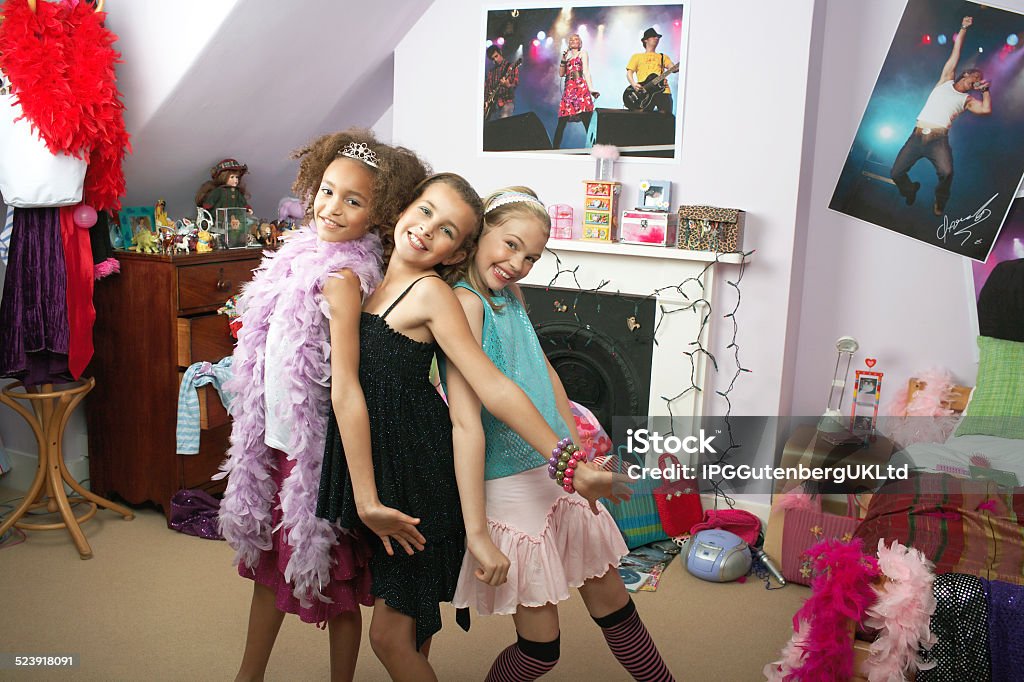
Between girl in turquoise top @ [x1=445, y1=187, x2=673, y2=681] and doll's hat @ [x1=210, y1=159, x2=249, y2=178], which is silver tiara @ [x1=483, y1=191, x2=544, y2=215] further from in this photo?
doll's hat @ [x1=210, y1=159, x2=249, y2=178]

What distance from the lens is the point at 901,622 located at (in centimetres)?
175

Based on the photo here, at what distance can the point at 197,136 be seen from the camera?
11.1 ft

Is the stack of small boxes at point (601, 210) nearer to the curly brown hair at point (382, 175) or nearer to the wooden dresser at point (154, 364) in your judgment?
the wooden dresser at point (154, 364)

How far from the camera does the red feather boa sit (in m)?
2.70

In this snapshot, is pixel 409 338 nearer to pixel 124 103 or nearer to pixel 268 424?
pixel 268 424

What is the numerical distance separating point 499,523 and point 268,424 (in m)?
0.51

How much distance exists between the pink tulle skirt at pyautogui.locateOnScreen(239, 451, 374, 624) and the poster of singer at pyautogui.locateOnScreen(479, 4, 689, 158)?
2.07 meters

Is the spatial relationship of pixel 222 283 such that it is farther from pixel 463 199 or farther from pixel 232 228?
pixel 463 199

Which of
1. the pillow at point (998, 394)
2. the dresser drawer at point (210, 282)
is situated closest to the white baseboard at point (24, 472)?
the dresser drawer at point (210, 282)

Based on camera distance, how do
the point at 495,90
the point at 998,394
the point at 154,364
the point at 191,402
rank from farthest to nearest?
the point at 495,90
the point at 154,364
the point at 191,402
the point at 998,394

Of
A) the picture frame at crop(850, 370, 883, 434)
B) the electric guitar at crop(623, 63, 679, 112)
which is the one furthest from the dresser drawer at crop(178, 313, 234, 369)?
the picture frame at crop(850, 370, 883, 434)

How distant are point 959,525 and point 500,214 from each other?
1.41 metres

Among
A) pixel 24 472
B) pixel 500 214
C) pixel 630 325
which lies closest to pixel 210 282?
pixel 24 472

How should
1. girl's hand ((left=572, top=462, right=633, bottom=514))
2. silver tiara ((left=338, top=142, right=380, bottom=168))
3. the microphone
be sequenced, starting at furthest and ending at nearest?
the microphone, silver tiara ((left=338, top=142, right=380, bottom=168)), girl's hand ((left=572, top=462, right=633, bottom=514))
